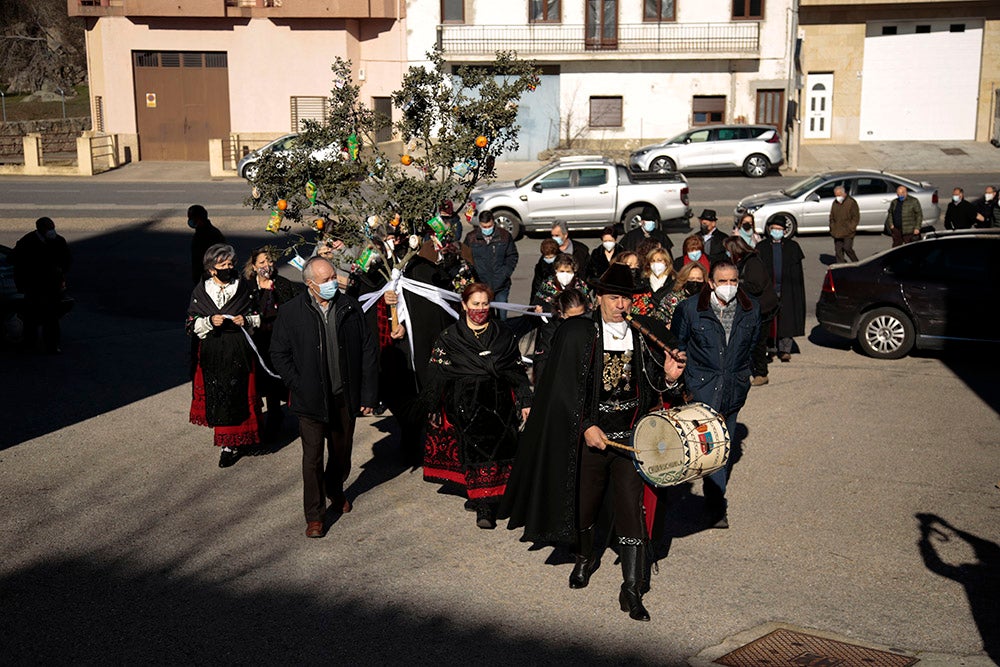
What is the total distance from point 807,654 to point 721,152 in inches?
1158

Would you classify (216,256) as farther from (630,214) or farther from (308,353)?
(630,214)

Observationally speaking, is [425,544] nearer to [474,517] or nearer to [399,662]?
[474,517]

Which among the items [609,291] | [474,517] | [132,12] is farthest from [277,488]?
[132,12]

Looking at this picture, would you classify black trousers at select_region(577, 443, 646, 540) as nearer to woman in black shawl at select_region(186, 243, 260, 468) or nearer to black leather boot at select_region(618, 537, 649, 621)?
black leather boot at select_region(618, 537, 649, 621)

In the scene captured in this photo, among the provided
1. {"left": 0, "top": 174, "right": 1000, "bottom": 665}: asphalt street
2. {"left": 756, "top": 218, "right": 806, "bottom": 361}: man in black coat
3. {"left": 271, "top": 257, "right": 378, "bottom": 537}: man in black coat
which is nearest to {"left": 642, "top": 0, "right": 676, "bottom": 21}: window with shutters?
{"left": 756, "top": 218, "right": 806, "bottom": 361}: man in black coat

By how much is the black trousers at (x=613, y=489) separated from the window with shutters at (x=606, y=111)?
→ 36.2 m

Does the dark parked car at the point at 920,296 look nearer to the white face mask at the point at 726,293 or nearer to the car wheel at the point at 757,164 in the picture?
the white face mask at the point at 726,293

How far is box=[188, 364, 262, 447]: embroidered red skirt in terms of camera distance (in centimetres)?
974

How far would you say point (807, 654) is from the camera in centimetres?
627

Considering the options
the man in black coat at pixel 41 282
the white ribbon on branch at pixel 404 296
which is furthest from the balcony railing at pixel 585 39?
the white ribbon on branch at pixel 404 296

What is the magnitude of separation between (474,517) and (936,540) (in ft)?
10.5

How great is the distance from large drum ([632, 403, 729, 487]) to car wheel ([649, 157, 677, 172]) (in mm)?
28016

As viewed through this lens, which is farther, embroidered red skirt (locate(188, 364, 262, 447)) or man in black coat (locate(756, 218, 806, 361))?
man in black coat (locate(756, 218, 806, 361))

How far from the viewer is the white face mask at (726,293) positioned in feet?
26.9
